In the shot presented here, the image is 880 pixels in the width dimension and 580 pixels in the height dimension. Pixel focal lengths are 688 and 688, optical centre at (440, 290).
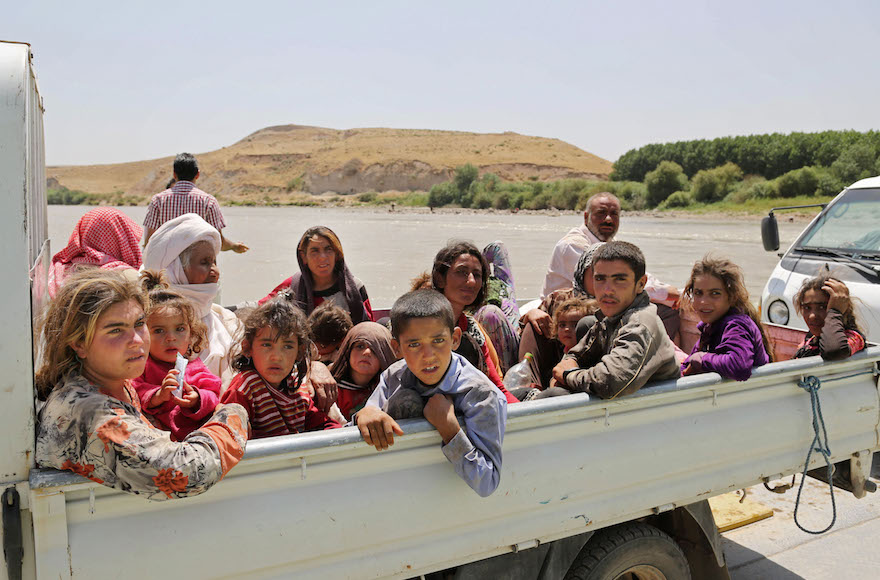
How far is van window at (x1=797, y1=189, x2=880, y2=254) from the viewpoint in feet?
20.1

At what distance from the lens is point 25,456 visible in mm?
1711

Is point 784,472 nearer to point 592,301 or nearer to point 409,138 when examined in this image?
point 592,301

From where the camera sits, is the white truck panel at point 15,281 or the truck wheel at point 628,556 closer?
the white truck panel at point 15,281

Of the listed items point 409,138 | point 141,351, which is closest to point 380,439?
point 141,351

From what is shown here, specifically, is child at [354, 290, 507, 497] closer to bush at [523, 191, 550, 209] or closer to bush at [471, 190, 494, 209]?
bush at [523, 191, 550, 209]

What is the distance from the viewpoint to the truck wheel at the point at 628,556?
8.62 ft

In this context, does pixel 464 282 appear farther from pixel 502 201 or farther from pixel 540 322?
pixel 502 201

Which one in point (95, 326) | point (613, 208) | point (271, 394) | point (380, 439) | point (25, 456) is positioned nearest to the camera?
point (25, 456)

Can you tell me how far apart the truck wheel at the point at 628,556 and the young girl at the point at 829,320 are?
1.17 metres

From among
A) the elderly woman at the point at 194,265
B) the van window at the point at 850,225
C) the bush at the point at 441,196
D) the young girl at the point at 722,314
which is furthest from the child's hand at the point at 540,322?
the bush at the point at 441,196

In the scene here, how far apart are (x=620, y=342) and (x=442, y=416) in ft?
2.82

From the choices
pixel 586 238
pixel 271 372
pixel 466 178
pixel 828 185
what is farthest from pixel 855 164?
pixel 271 372

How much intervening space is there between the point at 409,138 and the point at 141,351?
146 m

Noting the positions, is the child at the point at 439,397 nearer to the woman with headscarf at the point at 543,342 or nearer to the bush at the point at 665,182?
the woman with headscarf at the point at 543,342
